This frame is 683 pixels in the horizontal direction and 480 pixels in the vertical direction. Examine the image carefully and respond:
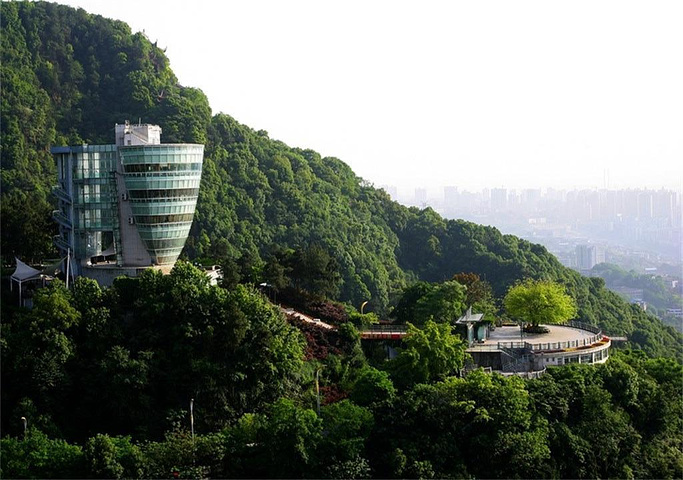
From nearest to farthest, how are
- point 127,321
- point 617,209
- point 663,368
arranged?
point 127,321, point 663,368, point 617,209

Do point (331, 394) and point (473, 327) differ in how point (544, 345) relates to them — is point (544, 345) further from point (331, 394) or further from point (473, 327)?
point (331, 394)

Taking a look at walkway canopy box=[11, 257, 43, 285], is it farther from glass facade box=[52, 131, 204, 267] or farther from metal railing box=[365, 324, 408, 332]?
metal railing box=[365, 324, 408, 332]

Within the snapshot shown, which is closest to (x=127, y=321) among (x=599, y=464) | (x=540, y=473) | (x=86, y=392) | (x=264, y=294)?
(x=86, y=392)

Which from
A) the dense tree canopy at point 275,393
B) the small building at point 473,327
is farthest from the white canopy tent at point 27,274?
the small building at point 473,327

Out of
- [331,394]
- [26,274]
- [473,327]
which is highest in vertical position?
[26,274]

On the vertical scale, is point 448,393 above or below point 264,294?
below

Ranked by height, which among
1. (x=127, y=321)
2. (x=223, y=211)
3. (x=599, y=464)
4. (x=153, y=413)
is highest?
(x=223, y=211)

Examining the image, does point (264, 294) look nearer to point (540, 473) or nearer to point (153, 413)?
point (153, 413)

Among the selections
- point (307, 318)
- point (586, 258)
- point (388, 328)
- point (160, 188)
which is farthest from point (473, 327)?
point (586, 258)
